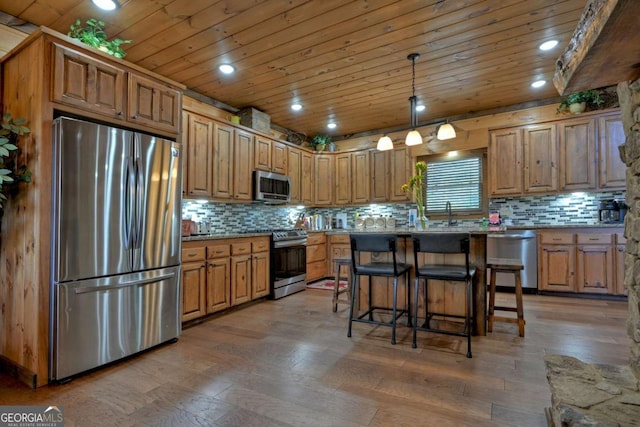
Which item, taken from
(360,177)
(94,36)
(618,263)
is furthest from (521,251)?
(94,36)

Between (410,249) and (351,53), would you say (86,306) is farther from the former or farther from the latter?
(351,53)

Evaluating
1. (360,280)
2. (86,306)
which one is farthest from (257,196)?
(86,306)

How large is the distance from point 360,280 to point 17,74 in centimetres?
337

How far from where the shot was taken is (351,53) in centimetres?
328

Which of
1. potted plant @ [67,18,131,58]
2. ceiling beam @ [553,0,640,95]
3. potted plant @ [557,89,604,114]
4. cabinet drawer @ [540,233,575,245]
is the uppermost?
potted plant @ [557,89,604,114]

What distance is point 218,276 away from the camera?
3.65m

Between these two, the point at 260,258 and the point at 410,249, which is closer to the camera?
the point at 410,249

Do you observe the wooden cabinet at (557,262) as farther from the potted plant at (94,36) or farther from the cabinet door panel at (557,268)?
the potted plant at (94,36)

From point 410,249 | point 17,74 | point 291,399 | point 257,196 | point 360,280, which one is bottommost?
point 291,399

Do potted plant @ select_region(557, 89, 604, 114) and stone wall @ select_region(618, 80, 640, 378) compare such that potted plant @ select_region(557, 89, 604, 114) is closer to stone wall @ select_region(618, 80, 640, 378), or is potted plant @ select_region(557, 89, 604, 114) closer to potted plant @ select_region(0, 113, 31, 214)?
stone wall @ select_region(618, 80, 640, 378)

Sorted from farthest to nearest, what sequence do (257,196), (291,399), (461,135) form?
(461,135) < (257,196) < (291,399)

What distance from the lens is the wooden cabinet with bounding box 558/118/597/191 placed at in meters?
4.37

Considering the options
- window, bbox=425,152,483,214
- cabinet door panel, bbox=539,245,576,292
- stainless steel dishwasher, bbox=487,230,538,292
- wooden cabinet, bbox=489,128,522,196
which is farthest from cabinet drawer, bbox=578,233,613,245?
window, bbox=425,152,483,214

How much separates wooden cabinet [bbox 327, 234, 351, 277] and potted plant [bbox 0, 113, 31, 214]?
429cm
